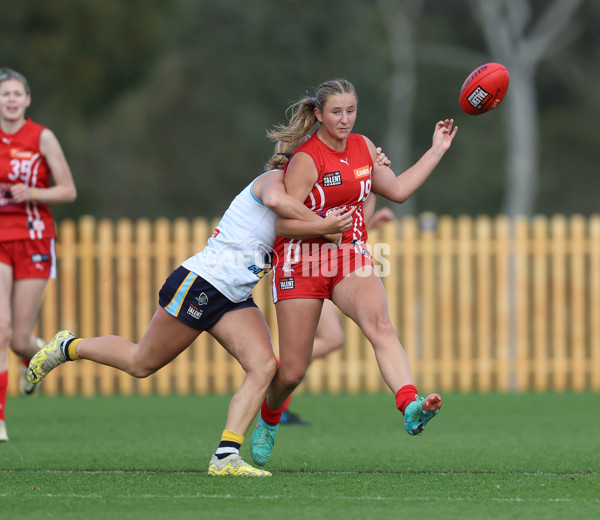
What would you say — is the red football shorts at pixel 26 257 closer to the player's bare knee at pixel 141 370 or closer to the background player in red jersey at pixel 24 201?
the background player in red jersey at pixel 24 201

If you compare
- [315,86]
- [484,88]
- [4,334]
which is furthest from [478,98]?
[315,86]

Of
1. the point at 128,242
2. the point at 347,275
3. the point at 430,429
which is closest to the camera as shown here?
the point at 347,275

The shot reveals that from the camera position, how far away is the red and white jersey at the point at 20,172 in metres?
7.93

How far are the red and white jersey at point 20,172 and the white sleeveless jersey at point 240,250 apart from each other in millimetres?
2180

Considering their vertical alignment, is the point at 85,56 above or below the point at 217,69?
below

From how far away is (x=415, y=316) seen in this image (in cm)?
1334

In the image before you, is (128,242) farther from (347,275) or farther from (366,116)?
(366,116)

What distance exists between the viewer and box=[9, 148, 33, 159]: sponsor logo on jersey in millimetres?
7941

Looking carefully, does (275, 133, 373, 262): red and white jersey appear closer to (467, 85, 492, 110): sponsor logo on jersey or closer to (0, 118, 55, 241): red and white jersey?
(467, 85, 492, 110): sponsor logo on jersey

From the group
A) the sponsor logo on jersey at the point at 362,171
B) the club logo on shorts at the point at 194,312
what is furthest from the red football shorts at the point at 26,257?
the sponsor logo on jersey at the point at 362,171

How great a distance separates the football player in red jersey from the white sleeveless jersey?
0.38ft

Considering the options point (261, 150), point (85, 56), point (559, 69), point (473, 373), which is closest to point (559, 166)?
point (559, 69)

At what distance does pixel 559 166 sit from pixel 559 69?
3.75m

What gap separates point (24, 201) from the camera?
795 cm
